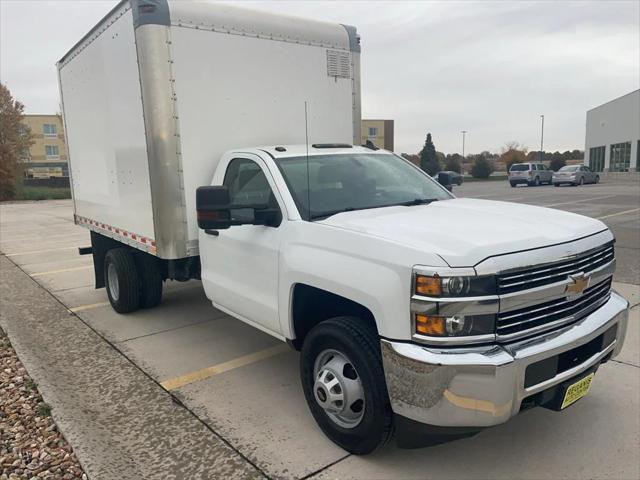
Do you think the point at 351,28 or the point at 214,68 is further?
the point at 351,28

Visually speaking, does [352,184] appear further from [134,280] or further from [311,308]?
[134,280]

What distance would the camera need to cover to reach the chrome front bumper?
98.9 inches

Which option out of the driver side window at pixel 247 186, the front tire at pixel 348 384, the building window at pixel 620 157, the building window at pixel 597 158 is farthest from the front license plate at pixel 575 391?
the building window at pixel 597 158

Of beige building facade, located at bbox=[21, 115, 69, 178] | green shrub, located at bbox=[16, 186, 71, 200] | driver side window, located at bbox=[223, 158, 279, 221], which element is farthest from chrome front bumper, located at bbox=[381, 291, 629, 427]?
beige building facade, located at bbox=[21, 115, 69, 178]

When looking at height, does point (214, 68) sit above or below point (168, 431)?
above

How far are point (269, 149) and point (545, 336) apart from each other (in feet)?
8.61

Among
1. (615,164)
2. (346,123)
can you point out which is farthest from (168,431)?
(615,164)

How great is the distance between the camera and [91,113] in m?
6.29

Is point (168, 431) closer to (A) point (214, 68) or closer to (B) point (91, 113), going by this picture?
(A) point (214, 68)

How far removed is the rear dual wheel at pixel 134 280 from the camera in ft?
19.7

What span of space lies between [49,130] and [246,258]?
275ft

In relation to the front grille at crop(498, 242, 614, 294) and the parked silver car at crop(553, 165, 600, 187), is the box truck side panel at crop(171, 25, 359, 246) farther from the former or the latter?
the parked silver car at crop(553, 165, 600, 187)

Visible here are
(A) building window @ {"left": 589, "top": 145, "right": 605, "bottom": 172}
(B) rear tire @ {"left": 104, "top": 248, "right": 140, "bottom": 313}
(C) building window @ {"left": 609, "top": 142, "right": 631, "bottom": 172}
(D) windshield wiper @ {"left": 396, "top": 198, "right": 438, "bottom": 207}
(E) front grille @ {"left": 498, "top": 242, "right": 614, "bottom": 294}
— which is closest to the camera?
(E) front grille @ {"left": 498, "top": 242, "right": 614, "bottom": 294}

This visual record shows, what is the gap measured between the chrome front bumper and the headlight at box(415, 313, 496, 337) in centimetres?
9
